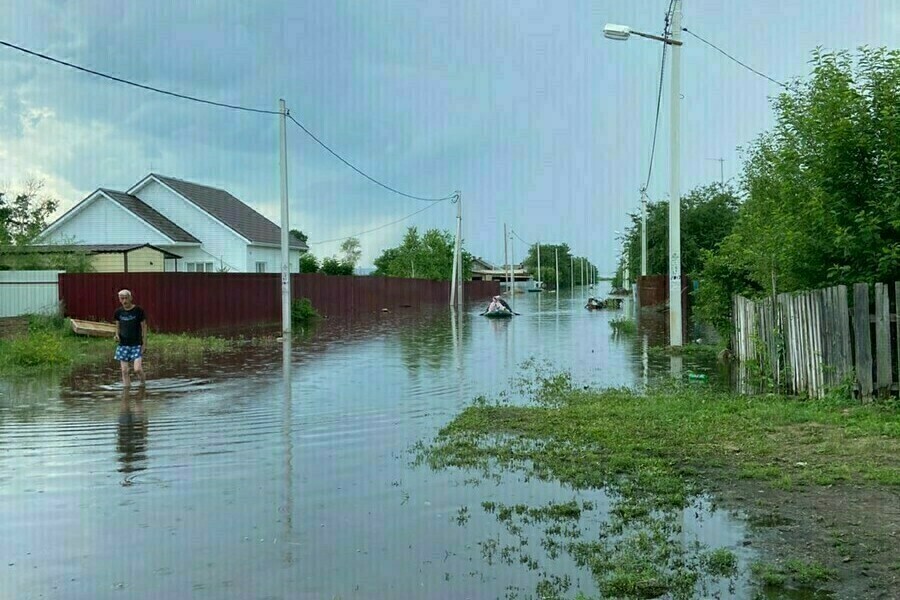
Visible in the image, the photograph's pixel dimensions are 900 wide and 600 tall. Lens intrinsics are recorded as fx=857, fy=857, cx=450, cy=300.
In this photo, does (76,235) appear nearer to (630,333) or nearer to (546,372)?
(630,333)

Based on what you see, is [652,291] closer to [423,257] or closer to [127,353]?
[127,353]

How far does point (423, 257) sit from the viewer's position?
9256 centimetres

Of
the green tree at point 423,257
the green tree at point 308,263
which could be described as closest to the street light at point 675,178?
the green tree at point 308,263

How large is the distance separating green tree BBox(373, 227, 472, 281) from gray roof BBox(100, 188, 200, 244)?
46821 mm

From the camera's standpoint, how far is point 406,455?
875 centimetres

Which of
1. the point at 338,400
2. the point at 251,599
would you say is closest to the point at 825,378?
the point at 338,400

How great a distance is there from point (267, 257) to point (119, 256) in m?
10.4

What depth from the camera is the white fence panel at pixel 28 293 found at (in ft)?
88.8

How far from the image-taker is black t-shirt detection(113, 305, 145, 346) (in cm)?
1427

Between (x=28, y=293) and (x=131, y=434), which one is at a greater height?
(x=28, y=293)

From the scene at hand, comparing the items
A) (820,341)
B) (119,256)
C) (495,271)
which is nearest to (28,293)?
(119,256)

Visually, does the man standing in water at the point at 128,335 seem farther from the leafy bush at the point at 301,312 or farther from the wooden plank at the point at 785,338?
the leafy bush at the point at 301,312

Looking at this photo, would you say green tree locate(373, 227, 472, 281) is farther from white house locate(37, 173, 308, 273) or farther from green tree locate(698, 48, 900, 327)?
green tree locate(698, 48, 900, 327)

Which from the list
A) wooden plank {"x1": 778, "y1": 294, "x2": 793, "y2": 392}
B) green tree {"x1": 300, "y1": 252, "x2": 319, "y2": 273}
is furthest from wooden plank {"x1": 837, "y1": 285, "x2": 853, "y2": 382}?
green tree {"x1": 300, "y1": 252, "x2": 319, "y2": 273}
